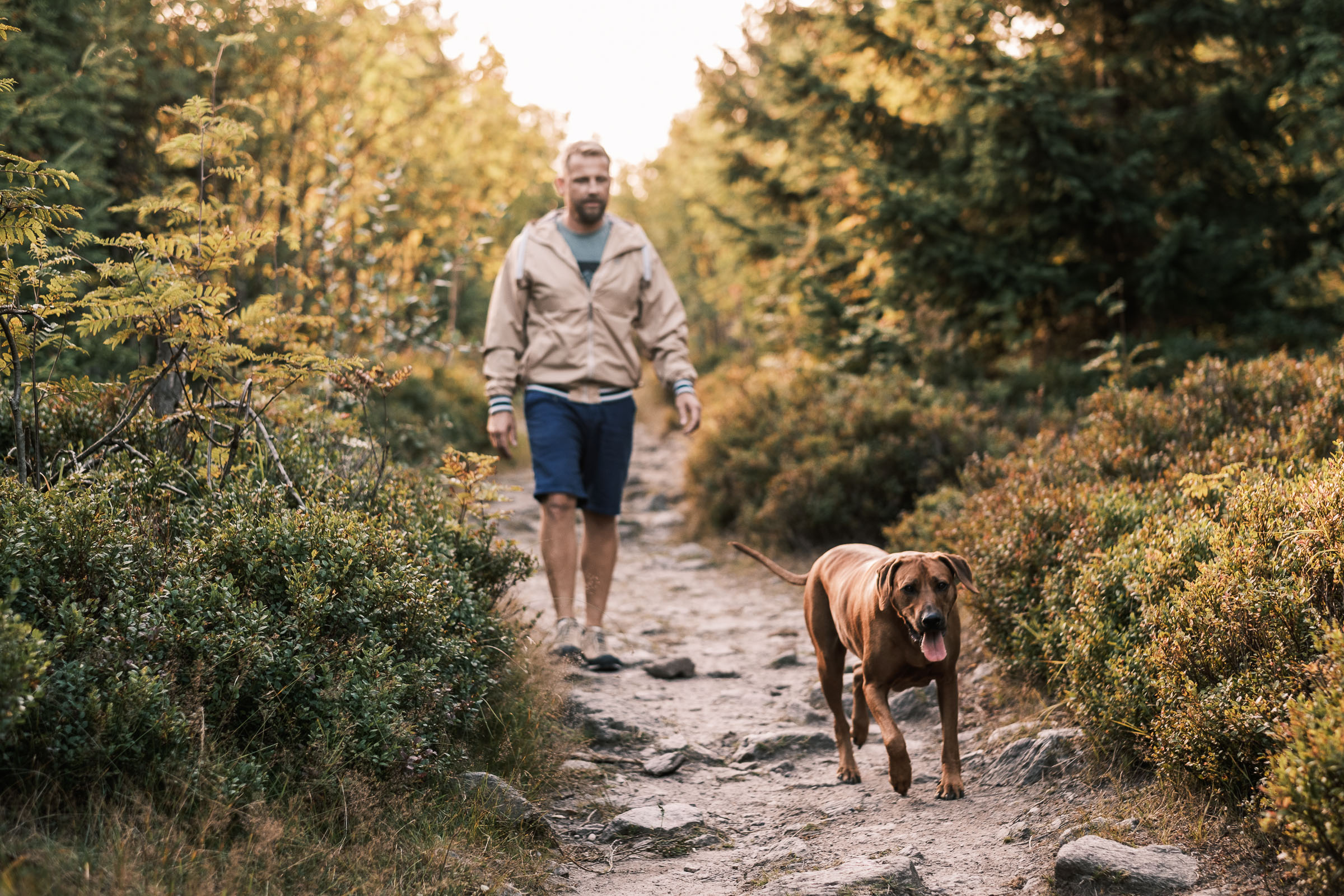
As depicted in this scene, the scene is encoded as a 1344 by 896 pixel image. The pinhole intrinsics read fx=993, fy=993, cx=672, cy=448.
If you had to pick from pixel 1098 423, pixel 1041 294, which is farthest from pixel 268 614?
pixel 1041 294

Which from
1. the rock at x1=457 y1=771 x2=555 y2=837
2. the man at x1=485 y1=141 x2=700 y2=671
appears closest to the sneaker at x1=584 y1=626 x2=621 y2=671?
the man at x1=485 y1=141 x2=700 y2=671

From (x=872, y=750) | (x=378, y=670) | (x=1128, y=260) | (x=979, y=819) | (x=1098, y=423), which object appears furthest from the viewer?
(x=1128, y=260)

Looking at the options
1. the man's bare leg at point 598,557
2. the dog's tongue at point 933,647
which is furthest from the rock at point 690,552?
the dog's tongue at point 933,647

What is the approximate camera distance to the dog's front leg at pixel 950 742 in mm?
4059

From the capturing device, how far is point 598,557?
6125 mm

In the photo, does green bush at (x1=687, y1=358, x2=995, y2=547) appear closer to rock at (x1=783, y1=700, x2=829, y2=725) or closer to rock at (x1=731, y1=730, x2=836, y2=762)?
rock at (x1=783, y1=700, x2=829, y2=725)

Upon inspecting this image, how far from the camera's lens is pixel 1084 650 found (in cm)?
406

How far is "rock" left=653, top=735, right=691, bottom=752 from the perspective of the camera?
4.82 m

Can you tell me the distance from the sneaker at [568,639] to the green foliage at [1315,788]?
3484mm

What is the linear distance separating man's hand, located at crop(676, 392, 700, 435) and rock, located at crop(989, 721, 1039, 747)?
237 cm

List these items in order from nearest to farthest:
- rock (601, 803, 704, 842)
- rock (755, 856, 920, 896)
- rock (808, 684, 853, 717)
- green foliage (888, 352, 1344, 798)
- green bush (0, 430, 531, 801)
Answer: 1. green bush (0, 430, 531, 801)
2. rock (755, 856, 920, 896)
3. green foliage (888, 352, 1344, 798)
4. rock (601, 803, 704, 842)
5. rock (808, 684, 853, 717)

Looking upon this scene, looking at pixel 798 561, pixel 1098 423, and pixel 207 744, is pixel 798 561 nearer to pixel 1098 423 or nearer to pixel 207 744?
pixel 1098 423

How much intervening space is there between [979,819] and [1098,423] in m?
3.44

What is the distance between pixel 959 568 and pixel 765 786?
1366mm
